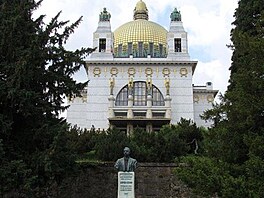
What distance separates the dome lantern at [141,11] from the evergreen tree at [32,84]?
44.1m

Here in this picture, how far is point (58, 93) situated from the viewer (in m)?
15.1

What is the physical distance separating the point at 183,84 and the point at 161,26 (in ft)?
33.1

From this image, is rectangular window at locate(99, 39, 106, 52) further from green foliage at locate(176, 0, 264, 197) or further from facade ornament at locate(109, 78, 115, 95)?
green foliage at locate(176, 0, 264, 197)

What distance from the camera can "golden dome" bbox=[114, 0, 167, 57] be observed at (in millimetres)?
51969

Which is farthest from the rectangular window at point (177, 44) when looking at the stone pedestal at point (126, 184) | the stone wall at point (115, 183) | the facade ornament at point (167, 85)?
the stone pedestal at point (126, 184)

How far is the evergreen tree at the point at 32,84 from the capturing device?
528 inches

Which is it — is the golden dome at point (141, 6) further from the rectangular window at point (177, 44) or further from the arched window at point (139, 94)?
the arched window at point (139, 94)

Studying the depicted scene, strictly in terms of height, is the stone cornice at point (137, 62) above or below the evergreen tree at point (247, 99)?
above

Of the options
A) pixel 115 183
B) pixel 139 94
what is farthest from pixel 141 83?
pixel 115 183

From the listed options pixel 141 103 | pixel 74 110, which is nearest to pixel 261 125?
pixel 141 103

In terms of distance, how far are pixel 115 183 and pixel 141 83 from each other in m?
31.3

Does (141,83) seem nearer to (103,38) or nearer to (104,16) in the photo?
(103,38)

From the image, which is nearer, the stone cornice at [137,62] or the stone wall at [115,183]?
the stone wall at [115,183]

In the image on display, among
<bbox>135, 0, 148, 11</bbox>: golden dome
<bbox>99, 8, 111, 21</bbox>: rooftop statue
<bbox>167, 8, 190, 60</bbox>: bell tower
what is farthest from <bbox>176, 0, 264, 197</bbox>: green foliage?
<bbox>135, 0, 148, 11</bbox>: golden dome
